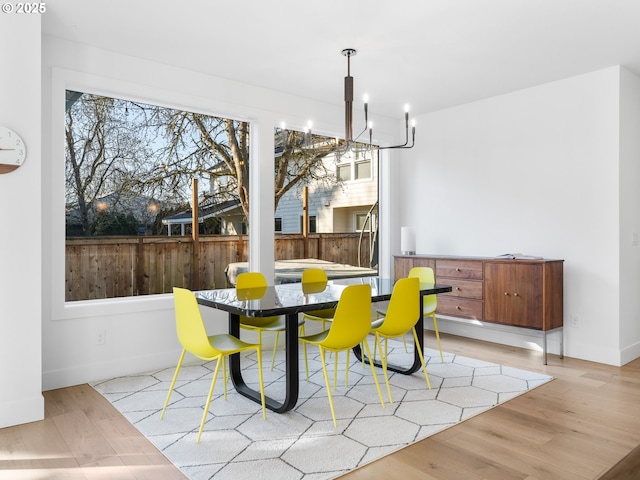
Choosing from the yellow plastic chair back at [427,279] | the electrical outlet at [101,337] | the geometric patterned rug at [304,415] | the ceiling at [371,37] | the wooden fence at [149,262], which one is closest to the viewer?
the geometric patterned rug at [304,415]

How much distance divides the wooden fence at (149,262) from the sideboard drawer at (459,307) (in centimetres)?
152

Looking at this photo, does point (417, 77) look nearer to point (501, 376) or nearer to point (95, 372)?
point (501, 376)

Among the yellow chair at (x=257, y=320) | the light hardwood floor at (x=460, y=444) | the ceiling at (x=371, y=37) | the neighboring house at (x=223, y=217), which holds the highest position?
the ceiling at (x=371, y=37)

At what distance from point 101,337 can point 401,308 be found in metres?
2.32

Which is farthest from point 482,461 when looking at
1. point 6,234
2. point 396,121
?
point 396,121

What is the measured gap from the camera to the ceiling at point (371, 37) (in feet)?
9.75

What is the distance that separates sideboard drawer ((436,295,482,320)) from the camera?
4.52 meters

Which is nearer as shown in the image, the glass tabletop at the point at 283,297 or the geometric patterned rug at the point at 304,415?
the geometric patterned rug at the point at 304,415

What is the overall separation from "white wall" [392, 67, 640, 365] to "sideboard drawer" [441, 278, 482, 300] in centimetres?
54

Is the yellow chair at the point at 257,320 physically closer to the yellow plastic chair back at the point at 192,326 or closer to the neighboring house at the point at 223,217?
the yellow plastic chair back at the point at 192,326

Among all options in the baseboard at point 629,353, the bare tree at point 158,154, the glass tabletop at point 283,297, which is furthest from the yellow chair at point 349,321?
the baseboard at point 629,353

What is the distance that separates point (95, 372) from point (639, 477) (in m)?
3.64

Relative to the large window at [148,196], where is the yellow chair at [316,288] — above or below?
below

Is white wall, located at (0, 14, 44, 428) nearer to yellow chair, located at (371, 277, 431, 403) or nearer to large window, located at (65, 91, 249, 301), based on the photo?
large window, located at (65, 91, 249, 301)
